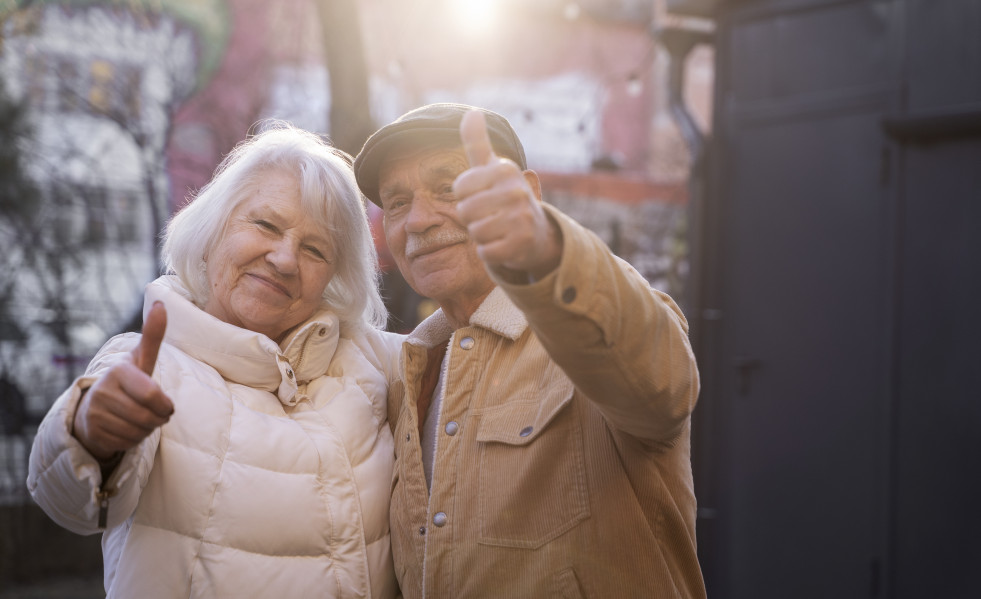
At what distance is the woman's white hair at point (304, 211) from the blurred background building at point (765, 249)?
107 inches

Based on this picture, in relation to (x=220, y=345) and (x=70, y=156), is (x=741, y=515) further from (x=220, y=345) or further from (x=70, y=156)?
(x=70, y=156)

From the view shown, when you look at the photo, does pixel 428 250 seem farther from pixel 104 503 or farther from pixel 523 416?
pixel 104 503

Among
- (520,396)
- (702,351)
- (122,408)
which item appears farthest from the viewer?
(702,351)

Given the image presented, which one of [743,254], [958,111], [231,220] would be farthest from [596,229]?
[231,220]

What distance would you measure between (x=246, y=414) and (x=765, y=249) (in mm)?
3868

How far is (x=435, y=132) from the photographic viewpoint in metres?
2.37

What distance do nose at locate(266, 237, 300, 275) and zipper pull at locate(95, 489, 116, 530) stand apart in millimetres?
749

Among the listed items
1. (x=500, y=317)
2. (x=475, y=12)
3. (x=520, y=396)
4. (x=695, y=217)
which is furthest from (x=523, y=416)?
(x=475, y=12)

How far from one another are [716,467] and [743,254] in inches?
52.2

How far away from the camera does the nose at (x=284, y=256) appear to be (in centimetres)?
237

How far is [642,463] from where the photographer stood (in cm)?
196

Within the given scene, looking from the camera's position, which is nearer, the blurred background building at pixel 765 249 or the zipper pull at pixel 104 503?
the zipper pull at pixel 104 503

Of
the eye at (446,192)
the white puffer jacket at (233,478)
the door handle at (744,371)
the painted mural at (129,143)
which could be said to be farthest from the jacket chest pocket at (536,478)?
the door handle at (744,371)

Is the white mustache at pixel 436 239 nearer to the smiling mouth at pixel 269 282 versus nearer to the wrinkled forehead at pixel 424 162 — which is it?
the wrinkled forehead at pixel 424 162
